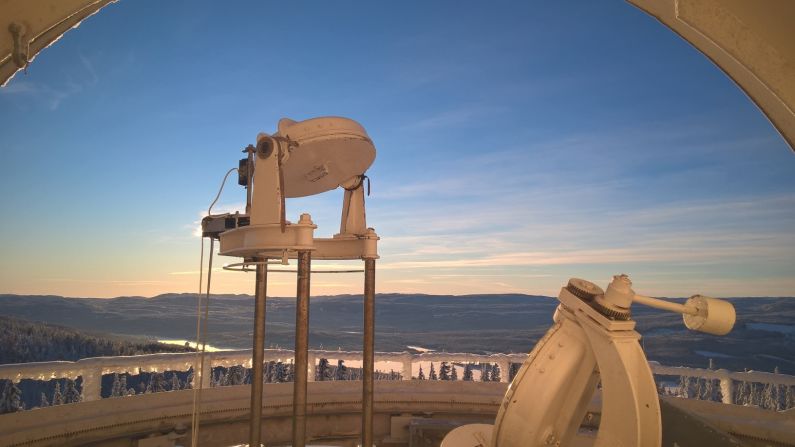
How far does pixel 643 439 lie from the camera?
3521 mm

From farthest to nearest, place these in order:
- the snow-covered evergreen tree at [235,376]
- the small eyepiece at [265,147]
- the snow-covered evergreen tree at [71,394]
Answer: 1. the snow-covered evergreen tree at [235,376]
2. the snow-covered evergreen tree at [71,394]
3. the small eyepiece at [265,147]

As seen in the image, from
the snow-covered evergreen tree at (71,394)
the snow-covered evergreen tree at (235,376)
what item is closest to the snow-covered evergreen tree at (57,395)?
the snow-covered evergreen tree at (71,394)

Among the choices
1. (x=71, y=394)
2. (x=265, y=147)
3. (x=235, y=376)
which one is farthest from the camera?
(x=235, y=376)

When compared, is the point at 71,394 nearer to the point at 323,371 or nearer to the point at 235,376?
the point at 235,376

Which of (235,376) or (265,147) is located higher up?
(265,147)

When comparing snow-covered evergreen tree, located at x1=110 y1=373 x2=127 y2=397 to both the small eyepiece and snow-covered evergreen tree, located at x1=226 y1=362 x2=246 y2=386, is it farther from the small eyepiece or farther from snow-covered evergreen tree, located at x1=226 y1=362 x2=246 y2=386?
the small eyepiece

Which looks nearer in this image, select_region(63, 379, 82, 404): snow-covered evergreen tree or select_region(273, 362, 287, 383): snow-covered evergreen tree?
select_region(63, 379, 82, 404): snow-covered evergreen tree

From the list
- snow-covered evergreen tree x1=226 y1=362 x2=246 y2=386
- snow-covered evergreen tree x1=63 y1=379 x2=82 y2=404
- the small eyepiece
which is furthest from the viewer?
snow-covered evergreen tree x1=226 y1=362 x2=246 y2=386

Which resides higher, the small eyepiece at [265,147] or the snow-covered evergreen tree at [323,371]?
the small eyepiece at [265,147]

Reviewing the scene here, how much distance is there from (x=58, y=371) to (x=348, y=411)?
431 cm

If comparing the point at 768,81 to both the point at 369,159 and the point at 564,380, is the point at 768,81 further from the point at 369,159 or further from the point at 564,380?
the point at 369,159

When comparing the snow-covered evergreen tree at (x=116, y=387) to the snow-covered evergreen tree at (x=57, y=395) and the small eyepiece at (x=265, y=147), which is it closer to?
the snow-covered evergreen tree at (x=57, y=395)

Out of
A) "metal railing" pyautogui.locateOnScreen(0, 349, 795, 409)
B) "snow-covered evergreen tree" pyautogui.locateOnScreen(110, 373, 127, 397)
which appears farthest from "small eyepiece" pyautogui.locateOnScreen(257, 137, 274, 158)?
"snow-covered evergreen tree" pyautogui.locateOnScreen(110, 373, 127, 397)

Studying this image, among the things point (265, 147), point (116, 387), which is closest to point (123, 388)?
point (116, 387)
